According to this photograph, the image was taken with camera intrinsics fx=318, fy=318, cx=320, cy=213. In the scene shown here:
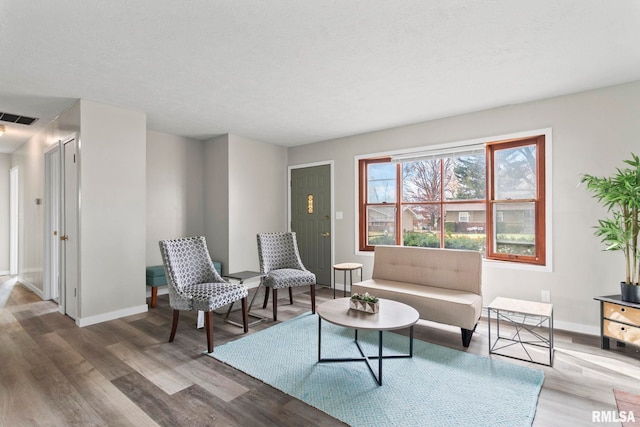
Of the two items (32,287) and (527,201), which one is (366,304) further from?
(32,287)

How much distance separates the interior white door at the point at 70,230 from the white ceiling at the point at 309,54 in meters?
0.64

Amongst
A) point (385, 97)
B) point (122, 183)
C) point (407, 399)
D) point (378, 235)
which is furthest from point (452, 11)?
point (122, 183)

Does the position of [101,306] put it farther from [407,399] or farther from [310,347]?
[407,399]

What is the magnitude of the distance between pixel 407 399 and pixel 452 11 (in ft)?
8.22

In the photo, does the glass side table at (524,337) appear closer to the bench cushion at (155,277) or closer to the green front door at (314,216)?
the green front door at (314,216)

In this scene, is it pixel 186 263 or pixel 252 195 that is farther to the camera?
pixel 252 195

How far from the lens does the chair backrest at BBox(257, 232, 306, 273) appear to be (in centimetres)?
409

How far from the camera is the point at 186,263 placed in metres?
3.31

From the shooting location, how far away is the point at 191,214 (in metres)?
5.33

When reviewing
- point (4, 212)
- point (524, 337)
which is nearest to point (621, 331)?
point (524, 337)

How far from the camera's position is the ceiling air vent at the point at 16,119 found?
4.00 metres

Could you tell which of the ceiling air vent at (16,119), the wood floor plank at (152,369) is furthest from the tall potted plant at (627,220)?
the ceiling air vent at (16,119)

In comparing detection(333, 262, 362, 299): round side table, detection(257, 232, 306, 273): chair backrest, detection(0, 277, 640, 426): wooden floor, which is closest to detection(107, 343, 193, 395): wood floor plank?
detection(0, 277, 640, 426): wooden floor

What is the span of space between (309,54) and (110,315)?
3562 millimetres
